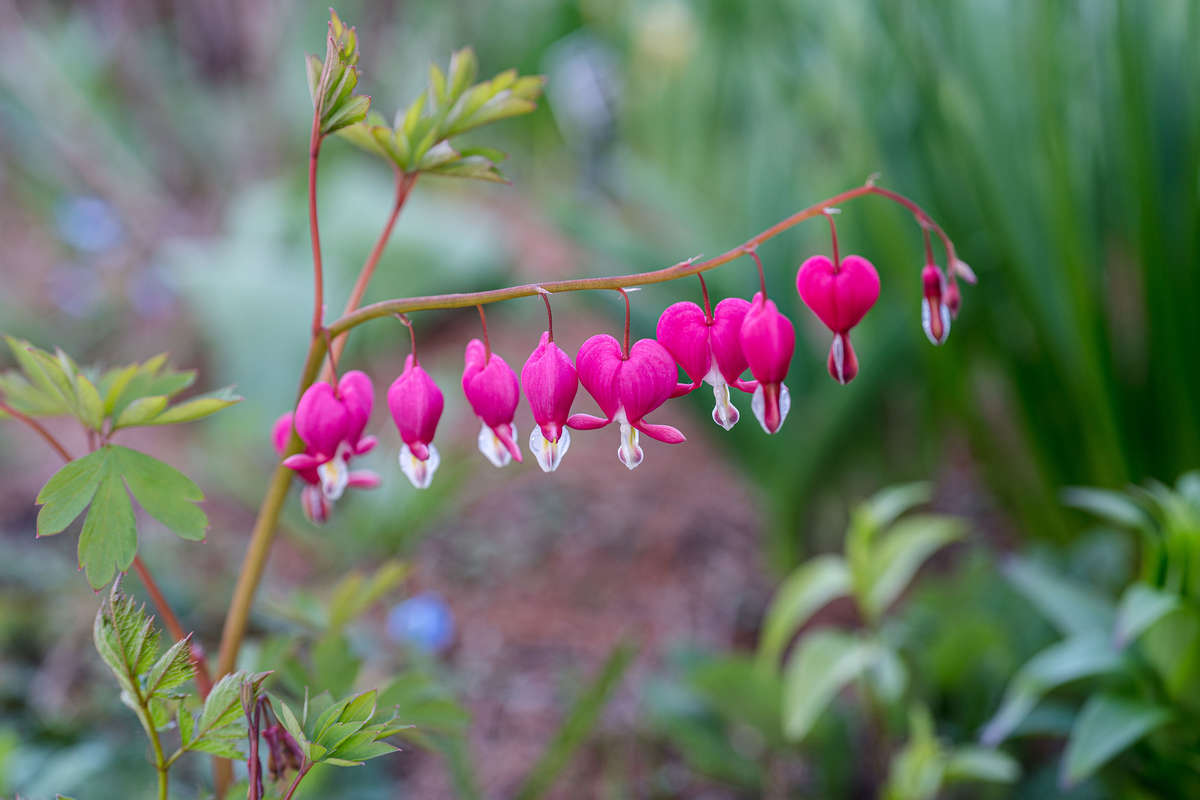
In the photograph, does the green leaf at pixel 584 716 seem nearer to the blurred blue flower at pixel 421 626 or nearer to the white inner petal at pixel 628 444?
the blurred blue flower at pixel 421 626

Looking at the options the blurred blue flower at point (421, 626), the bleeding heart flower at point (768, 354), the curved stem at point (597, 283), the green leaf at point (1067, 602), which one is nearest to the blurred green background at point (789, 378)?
the blurred blue flower at point (421, 626)

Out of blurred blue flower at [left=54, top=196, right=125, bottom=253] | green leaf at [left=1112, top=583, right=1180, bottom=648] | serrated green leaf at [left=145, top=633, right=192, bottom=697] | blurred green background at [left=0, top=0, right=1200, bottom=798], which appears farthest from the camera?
blurred blue flower at [left=54, top=196, right=125, bottom=253]

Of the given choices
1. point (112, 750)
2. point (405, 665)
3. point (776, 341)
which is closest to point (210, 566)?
point (405, 665)

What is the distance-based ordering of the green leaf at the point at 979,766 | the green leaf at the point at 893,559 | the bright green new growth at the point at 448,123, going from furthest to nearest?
the green leaf at the point at 893,559, the green leaf at the point at 979,766, the bright green new growth at the point at 448,123

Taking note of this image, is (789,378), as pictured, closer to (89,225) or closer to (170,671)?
(170,671)

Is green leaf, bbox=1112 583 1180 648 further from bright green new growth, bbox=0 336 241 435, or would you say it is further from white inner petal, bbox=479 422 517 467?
bright green new growth, bbox=0 336 241 435

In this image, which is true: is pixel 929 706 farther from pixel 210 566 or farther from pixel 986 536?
pixel 210 566

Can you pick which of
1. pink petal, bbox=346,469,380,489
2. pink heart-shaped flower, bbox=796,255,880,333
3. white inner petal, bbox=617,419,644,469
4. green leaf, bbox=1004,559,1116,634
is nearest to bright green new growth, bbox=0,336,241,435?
pink petal, bbox=346,469,380,489
